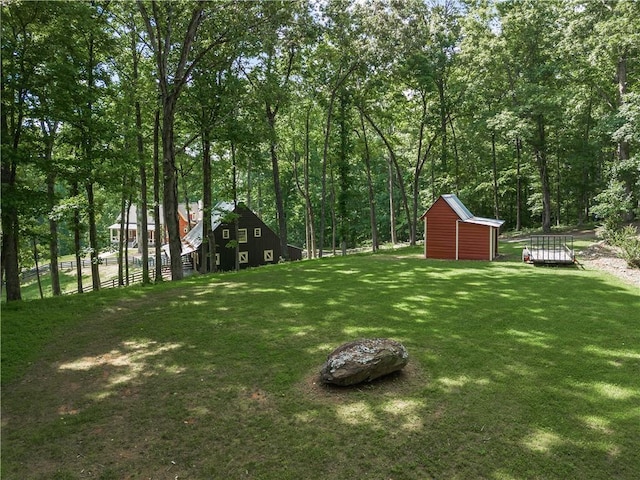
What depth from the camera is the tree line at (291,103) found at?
35.1 ft

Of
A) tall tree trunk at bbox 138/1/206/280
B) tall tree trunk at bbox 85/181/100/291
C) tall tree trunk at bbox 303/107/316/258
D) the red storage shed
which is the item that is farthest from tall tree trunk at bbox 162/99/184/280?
tall tree trunk at bbox 303/107/316/258

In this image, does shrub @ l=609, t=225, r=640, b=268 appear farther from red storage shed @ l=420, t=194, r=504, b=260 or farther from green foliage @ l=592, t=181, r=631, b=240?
red storage shed @ l=420, t=194, r=504, b=260

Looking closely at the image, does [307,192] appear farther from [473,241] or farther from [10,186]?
[10,186]

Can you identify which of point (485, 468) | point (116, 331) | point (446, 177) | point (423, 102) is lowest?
point (485, 468)

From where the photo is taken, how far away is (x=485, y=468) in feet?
15.1

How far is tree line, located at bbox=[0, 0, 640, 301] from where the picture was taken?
10711 millimetres

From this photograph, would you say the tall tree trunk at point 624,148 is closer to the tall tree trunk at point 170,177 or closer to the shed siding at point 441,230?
the shed siding at point 441,230

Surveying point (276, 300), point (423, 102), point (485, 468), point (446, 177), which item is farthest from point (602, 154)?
point (485, 468)

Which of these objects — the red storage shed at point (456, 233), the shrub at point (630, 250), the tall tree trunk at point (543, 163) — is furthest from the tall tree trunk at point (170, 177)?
the tall tree trunk at point (543, 163)

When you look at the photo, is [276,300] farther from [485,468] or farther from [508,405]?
[485,468]

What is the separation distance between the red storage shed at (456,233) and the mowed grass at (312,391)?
337 inches

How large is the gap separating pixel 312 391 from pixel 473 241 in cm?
1613

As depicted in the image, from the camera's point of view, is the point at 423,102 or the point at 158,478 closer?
the point at 158,478

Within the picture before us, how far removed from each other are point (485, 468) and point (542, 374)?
113 inches
